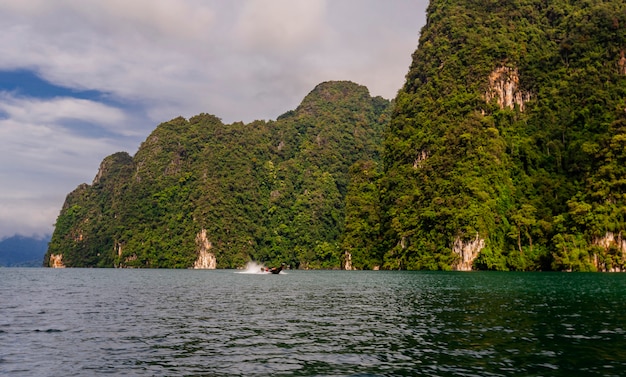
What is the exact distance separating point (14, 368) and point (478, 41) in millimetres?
189679

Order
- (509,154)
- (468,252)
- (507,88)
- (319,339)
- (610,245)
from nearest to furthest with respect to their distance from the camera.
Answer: (319,339) < (610,245) < (468,252) < (509,154) < (507,88)

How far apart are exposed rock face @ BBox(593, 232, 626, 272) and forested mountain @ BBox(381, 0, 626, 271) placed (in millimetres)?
247

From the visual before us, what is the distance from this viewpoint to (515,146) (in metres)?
166

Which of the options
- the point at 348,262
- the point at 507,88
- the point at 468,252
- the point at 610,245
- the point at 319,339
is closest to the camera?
the point at 319,339

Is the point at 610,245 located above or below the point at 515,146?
below

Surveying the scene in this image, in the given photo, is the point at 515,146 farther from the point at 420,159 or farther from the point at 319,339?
the point at 319,339

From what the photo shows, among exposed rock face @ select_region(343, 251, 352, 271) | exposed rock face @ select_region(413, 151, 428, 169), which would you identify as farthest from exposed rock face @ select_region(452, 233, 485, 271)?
exposed rock face @ select_region(413, 151, 428, 169)

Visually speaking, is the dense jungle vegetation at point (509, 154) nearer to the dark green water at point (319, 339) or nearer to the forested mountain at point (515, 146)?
the forested mountain at point (515, 146)

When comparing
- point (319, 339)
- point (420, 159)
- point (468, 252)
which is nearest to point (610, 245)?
point (468, 252)

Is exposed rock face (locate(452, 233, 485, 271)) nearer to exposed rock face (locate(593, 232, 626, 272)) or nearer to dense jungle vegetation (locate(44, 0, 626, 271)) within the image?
dense jungle vegetation (locate(44, 0, 626, 271))

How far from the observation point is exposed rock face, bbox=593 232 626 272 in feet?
386

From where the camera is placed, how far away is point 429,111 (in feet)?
610

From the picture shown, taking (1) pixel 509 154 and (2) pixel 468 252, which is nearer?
(2) pixel 468 252

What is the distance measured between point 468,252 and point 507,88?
75.7 meters
